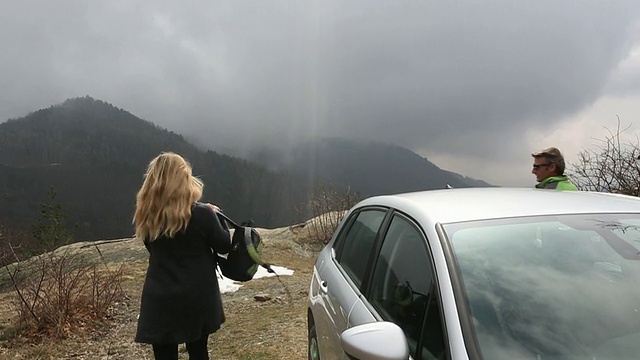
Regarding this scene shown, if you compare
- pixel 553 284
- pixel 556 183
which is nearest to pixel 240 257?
pixel 553 284

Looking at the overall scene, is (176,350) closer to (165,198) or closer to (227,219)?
(227,219)

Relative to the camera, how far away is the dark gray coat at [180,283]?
2.98 metres

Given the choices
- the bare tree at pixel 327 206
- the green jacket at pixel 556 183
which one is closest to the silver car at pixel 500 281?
the green jacket at pixel 556 183

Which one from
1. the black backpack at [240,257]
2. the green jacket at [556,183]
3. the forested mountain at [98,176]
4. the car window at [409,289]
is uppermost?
the green jacket at [556,183]

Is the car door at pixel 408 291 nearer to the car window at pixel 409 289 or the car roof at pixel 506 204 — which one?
the car window at pixel 409 289

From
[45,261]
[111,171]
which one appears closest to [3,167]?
[111,171]

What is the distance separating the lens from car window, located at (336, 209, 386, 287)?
2598 millimetres

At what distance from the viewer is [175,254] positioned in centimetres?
300

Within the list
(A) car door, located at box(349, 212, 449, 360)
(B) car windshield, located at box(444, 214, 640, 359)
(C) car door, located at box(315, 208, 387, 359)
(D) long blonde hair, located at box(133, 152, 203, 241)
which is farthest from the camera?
(D) long blonde hair, located at box(133, 152, 203, 241)

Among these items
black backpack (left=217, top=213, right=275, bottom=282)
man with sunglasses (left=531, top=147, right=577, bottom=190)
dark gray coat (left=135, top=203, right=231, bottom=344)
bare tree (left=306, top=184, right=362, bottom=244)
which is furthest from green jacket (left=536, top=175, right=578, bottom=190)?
bare tree (left=306, top=184, right=362, bottom=244)

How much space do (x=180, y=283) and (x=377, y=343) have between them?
5.81 feet

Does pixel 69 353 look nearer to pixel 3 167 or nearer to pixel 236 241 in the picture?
pixel 236 241

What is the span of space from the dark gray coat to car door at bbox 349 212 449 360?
1162 millimetres

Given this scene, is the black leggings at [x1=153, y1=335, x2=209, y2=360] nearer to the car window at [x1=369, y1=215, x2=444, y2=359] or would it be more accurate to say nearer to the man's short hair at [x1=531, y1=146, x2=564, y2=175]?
the car window at [x1=369, y1=215, x2=444, y2=359]
